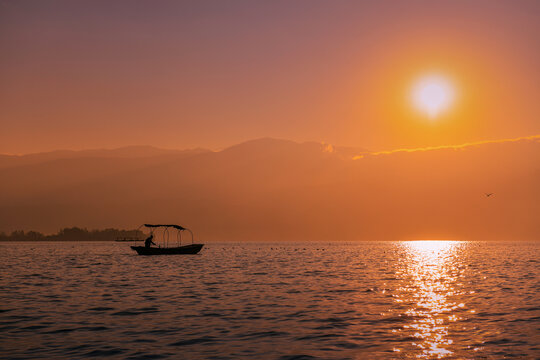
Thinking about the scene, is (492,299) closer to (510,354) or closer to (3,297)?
(510,354)

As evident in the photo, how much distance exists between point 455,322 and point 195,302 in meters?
17.4

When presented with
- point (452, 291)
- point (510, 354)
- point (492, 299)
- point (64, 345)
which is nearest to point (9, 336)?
point (64, 345)

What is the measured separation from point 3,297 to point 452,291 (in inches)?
1402

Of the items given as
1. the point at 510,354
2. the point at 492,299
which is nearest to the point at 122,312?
the point at 510,354

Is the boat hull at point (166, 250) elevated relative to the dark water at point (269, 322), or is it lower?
elevated

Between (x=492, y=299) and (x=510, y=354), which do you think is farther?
(x=492, y=299)

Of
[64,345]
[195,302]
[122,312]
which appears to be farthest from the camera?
[195,302]

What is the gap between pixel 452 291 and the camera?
46438 mm

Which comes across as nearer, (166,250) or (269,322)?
(269,322)

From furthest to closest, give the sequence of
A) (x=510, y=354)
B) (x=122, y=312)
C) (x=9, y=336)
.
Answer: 1. (x=122, y=312)
2. (x=9, y=336)
3. (x=510, y=354)

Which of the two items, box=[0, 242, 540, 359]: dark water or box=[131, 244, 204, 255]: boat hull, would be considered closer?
box=[0, 242, 540, 359]: dark water

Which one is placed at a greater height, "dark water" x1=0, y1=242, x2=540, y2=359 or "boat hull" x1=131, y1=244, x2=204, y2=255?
"boat hull" x1=131, y1=244, x2=204, y2=255

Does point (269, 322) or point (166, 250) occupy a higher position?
point (166, 250)

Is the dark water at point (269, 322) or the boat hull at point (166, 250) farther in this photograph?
the boat hull at point (166, 250)
